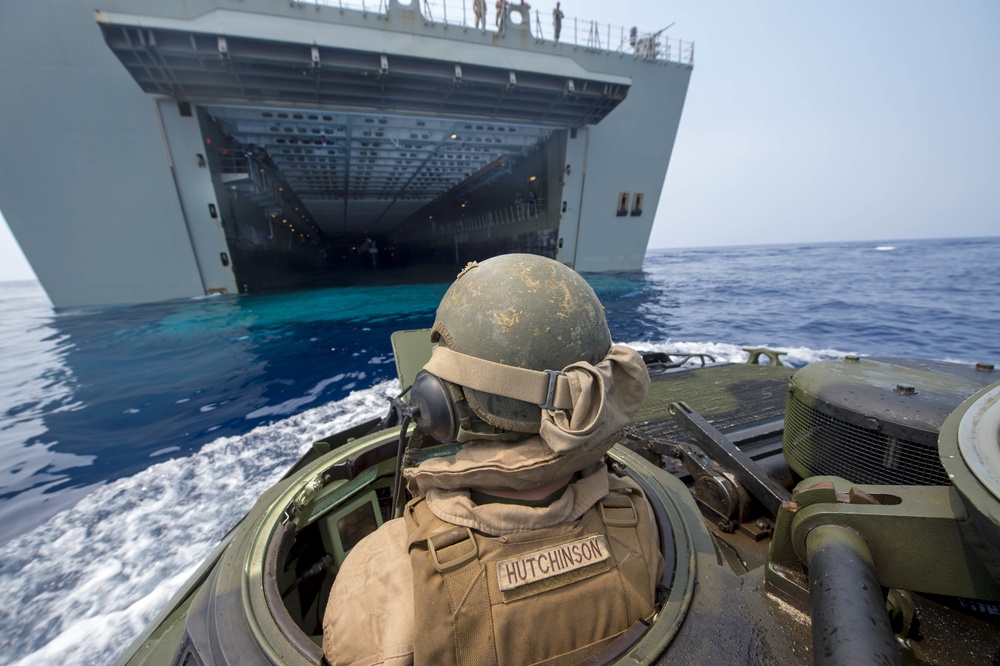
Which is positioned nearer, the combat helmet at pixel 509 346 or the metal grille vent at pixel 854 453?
the combat helmet at pixel 509 346

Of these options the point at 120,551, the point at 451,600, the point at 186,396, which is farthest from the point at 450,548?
the point at 186,396

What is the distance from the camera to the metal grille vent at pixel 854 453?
196 cm

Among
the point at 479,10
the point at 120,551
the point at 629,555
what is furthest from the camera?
the point at 479,10

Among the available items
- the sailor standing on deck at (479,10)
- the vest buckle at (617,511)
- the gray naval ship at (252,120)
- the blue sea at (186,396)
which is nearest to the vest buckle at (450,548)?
the vest buckle at (617,511)

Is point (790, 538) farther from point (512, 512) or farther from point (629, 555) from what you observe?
point (512, 512)

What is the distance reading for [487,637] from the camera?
3.98ft

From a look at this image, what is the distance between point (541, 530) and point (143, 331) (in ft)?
56.7

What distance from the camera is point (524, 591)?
1267 mm

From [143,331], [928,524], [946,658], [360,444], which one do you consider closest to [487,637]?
[928,524]

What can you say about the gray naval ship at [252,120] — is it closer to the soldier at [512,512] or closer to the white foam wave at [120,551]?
the white foam wave at [120,551]

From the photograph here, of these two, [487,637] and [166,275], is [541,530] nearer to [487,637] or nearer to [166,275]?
[487,637]

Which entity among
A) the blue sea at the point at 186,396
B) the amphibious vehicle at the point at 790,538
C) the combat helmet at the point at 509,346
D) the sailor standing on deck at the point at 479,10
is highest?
the sailor standing on deck at the point at 479,10

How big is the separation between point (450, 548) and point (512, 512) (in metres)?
0.23

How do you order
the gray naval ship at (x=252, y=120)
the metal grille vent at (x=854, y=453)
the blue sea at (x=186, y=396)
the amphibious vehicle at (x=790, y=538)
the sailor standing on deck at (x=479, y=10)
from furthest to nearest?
the sailor standing on deck at (x=479, y=10) < the gray naval ship at (x=252, y=120) < the blue sea at (x=186, y=396) < the metal grille vent at (x=854, y=453) < the amphibious vehicle at (x=790, y=538)
